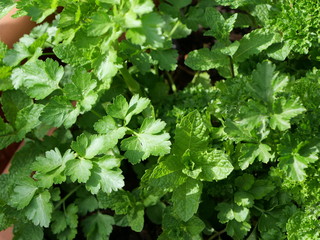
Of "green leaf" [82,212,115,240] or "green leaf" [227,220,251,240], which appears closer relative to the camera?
"green leaf" [227,220,251,240]

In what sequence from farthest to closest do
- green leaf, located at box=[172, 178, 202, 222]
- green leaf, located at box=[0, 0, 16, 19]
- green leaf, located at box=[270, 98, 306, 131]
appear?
green leaf, located at box=[0, 0, 16, 19] → green leaf, located at box=[172, 178, 202, 222] → green leaf, located at box=[270, 98, 306, 131]

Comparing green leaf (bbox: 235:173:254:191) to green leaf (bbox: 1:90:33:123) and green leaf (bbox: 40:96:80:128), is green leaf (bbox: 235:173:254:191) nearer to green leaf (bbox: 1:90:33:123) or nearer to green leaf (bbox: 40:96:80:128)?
green leaf (bbox: 40:96:80:128)

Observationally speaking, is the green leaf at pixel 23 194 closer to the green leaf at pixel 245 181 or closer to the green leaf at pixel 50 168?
the green leaf at pixel 50 168

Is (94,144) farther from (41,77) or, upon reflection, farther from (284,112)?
(284,112)

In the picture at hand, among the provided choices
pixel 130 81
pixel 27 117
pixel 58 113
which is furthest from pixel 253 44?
pixel 27 117

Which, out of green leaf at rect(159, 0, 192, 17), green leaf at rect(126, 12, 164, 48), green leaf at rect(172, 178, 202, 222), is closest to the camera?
green leaf at rect(126, 12, 164, 48)

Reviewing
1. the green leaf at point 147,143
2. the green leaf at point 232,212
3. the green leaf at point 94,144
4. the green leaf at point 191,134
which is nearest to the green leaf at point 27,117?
the green leaf at point 94,144


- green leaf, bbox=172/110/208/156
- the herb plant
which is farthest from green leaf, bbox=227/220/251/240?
green leaf, bbox=172/110/208/156
